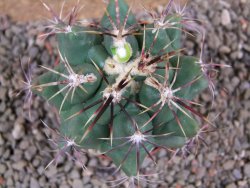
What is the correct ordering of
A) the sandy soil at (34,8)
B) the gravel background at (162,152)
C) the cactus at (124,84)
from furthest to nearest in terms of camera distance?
the sandy soil at (34,8) → the gravel background at (162,152) → the cactus at (124,84)

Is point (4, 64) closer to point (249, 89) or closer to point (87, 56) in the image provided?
point (87, 56)

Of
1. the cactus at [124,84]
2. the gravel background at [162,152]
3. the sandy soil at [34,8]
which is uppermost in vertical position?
the sandy soil at [34,8]

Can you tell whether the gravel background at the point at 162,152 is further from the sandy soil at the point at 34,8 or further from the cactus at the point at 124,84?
the cactus at the point at 124,84

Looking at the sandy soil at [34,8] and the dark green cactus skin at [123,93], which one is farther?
the sandy soil at [34,8]

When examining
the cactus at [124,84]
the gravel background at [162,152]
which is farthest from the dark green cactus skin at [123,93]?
the gravel background at [162,152]

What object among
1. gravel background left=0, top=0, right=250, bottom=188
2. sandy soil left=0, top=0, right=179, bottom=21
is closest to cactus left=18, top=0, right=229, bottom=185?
gravel background left=0, top=0, right=250, bottom=188

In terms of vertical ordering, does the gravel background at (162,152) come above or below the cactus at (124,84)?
above

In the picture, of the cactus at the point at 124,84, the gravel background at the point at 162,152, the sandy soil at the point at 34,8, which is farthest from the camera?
the sandy soil at the point at 34,8
